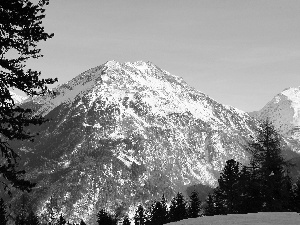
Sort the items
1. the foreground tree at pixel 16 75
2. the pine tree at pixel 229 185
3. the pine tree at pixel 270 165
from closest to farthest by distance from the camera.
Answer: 1. the foreground tree at pixel 16 75
2. the pine tree at pixel 270 165
3. the pine tree at pixel 229 185

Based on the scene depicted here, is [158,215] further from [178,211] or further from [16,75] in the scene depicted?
[16,75]

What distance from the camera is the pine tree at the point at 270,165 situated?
36.2m

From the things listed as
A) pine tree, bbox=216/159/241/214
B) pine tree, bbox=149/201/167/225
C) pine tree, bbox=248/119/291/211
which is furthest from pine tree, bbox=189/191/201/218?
pine tree, bbox=248/119/291/211

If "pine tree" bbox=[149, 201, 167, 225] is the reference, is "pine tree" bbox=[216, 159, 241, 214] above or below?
above

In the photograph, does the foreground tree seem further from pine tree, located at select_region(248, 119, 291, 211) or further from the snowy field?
pine tree, located at select_region(248, 119, 291, 211)

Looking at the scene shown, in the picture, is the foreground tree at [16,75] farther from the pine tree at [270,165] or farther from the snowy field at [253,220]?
the pine tree at [270,165]

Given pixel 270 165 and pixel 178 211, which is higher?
pixel 270 165

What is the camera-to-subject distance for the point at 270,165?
121ft

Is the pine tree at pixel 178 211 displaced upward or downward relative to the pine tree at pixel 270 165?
downward

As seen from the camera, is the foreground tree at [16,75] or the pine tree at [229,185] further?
the pine tree at [229,185]

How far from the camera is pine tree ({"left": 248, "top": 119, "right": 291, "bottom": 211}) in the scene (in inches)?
1423

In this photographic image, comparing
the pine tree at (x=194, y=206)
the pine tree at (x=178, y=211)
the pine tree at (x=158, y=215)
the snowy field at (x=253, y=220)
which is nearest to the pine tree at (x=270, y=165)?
the snowy field at (x=253, y=220)

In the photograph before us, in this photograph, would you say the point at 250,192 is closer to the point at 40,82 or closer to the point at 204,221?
the point at 204,221

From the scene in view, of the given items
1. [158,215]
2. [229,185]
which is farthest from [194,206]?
[229,185]
